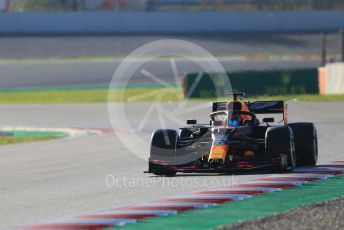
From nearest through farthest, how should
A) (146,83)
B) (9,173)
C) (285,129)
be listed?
(285,129), (9,173), (146,83)

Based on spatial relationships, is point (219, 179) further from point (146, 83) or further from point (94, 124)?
point (146, 83)

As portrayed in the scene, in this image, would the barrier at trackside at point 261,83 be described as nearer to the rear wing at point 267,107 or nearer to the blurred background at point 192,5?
the rear wing at point 267,107

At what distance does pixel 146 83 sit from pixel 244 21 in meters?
18.0

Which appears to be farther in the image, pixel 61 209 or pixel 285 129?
pixel 285 129

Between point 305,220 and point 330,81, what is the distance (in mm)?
28039

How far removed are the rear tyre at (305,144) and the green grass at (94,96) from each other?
1966cm

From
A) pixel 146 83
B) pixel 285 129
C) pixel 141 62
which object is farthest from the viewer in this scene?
pixel 141 62

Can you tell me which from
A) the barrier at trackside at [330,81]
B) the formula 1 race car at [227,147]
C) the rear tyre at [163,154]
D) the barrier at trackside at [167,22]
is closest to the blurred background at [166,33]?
the barrier at trackside at [167,22]

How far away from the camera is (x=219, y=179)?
42.2ft

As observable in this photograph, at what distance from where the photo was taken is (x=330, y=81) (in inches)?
1451

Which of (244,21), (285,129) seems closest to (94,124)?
(285,129)

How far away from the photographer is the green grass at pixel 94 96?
3770 centimetres

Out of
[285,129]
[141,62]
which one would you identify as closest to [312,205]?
[285,129]
